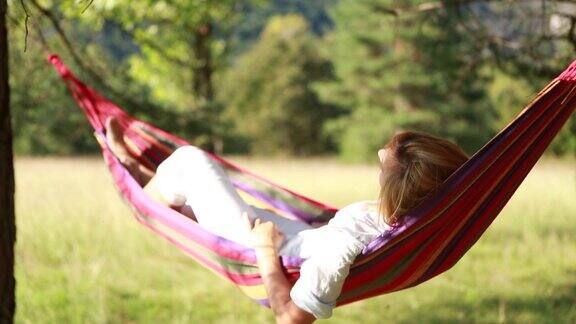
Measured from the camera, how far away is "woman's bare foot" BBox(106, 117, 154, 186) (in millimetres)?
2467

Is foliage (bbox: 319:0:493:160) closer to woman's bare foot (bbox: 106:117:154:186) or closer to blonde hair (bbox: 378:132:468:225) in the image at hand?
woman's bare foot (bbox: 106:117:154:186)

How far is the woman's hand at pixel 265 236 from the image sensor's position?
1941 mm

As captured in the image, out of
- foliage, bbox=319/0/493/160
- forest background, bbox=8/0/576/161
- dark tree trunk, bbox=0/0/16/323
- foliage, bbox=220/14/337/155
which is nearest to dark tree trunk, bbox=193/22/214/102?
forest background, bbox=8/0/576/161

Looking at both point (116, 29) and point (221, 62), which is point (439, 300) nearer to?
point (116, 29)

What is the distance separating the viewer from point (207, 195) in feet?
7.02

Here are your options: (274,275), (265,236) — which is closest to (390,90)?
(265,236)

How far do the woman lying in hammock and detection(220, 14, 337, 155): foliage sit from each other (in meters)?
22.1

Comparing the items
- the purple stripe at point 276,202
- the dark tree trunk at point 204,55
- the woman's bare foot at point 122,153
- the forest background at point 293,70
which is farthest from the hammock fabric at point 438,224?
the dark tree trunk at point 204,55

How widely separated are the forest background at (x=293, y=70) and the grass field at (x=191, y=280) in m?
0.68

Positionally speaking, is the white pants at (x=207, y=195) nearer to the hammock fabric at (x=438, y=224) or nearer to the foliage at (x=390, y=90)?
the hammock fabric at (x=438, y=224)

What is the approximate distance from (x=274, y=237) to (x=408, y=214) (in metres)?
0.38

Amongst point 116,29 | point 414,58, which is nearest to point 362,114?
point 414,58

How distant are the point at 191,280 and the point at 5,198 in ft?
6.29

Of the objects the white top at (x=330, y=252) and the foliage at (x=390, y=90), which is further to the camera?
the foliage at (x=390, y=90)
